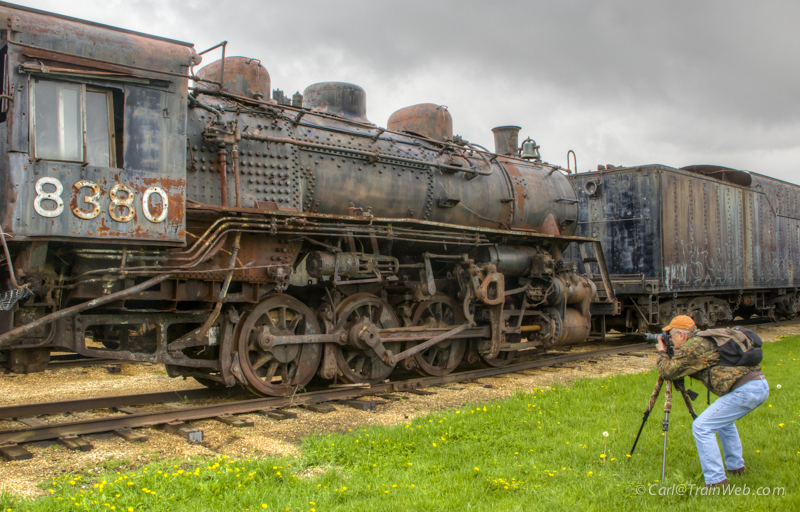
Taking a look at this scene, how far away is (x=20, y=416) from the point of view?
5.86 metres

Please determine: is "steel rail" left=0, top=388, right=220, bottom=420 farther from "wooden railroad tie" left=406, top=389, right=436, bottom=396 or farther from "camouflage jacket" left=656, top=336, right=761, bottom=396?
"camouflage jacket" left=656, top=336, right=761, bottom=396

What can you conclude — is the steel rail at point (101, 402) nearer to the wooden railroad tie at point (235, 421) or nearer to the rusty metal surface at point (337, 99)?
the wooden railroad tie at point (235, 421)

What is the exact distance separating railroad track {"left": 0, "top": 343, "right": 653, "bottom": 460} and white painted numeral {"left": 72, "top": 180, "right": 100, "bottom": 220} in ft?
5.99

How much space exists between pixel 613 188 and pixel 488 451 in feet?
32.1

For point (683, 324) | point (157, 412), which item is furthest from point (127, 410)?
point (683, 324)

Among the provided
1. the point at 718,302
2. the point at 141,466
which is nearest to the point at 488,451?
the point at 141,466

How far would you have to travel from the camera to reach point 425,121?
9.15 m

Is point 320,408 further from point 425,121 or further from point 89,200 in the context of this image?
point 425,121

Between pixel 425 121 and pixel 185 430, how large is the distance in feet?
18.7

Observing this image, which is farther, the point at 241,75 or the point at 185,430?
the point at 241,75

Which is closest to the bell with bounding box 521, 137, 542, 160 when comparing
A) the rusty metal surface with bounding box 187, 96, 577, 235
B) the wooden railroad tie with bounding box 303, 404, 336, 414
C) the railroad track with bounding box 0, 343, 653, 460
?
the rusty metal surface with bounding box 187, 96, 577, 235

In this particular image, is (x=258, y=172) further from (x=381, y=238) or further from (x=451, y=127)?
(x=451, y=127)

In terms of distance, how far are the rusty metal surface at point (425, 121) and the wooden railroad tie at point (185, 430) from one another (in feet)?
Result: 17.3

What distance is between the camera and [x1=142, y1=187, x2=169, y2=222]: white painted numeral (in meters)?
5.15
